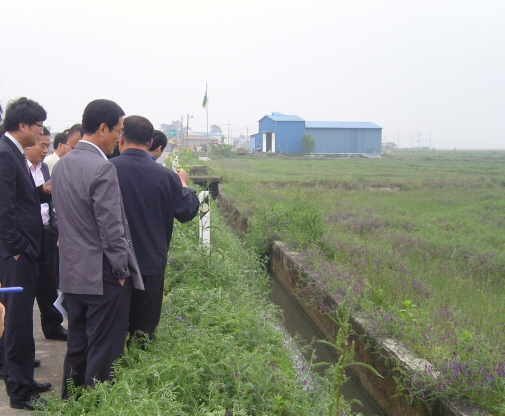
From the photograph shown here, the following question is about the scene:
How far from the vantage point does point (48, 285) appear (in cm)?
425

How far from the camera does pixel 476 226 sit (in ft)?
33.0

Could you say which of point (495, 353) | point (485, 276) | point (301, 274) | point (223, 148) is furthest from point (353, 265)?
point (223, 148)

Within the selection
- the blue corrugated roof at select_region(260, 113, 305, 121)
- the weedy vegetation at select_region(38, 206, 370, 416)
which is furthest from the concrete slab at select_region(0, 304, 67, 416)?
the blue corrugated roof at select_region(260, 113, 305, 121)

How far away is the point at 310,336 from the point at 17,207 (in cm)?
399

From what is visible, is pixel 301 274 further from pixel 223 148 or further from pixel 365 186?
pixel 223 148

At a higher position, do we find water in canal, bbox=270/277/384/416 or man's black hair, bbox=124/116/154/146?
man's black hair, bbox=124/116/154/146

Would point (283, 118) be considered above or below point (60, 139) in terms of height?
above

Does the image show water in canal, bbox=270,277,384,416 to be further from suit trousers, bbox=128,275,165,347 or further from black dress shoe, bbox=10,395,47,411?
black dress shoe, bbox=10,395,47,411

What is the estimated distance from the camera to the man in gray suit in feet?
9.56

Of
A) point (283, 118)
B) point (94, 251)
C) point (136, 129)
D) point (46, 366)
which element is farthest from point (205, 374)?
point (283, 118)

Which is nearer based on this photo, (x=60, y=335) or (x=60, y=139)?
(x=60, y=335)

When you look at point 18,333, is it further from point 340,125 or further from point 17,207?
point 340,125

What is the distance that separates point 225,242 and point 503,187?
1384 centimetres

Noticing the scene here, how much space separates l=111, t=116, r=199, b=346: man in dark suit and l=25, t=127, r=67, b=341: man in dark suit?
0.82m
